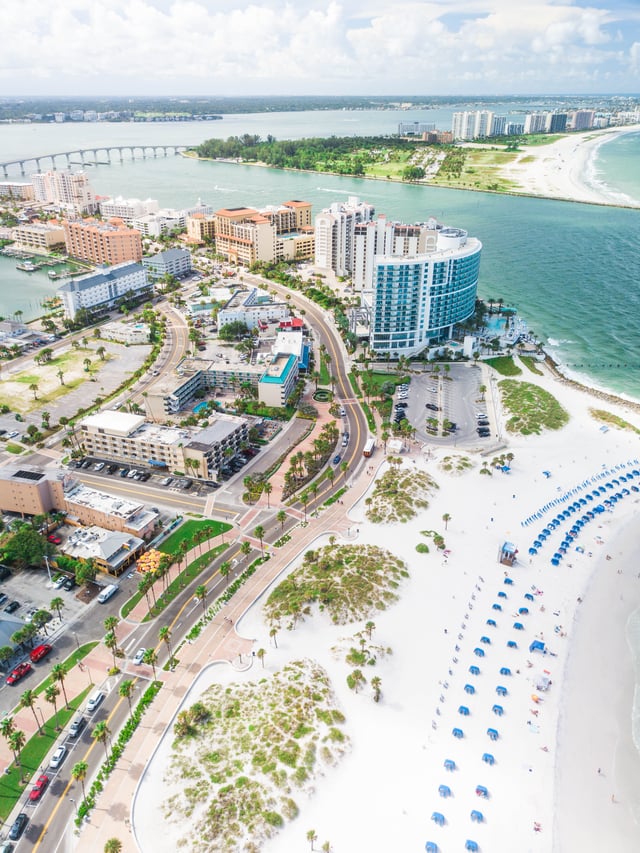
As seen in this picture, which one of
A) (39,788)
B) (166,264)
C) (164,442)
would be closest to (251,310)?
(166,264)

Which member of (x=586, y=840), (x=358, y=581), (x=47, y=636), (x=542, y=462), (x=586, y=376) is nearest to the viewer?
(x=586, y=840)

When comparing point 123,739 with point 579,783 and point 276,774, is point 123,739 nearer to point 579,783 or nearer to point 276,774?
point 276,774

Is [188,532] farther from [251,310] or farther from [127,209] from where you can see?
[127,209]

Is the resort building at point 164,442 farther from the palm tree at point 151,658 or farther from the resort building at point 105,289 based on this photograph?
the resort building at point 105,289

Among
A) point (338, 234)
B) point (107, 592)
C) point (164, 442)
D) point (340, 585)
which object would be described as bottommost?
point (107, 592)

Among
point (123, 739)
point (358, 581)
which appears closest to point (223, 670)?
point (123, 739)

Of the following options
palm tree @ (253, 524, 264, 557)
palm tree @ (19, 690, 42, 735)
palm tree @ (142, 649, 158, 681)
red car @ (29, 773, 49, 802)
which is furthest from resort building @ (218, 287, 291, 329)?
red car @ (29, 773, 49, 802)
